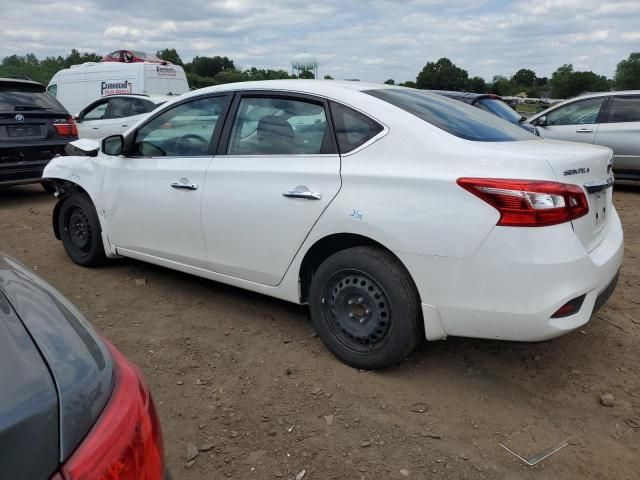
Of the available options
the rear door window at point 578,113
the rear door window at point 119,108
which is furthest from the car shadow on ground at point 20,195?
the rear door window at point 578,113

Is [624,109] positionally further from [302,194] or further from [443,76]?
[443,76]

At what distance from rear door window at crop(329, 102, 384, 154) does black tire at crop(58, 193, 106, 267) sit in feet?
7.90

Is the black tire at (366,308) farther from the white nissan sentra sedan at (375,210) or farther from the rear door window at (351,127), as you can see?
the rear door window at (351,127)

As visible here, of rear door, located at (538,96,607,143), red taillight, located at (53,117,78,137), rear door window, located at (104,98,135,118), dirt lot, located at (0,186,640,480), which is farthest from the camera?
rear door window, located at (104,98,135,118)

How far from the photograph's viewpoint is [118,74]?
13.3m

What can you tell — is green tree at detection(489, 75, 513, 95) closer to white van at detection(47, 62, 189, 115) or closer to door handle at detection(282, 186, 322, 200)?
white van at detection(47, 62, 189, 115)

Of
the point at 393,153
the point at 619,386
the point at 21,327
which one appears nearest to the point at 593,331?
the point at 619,386

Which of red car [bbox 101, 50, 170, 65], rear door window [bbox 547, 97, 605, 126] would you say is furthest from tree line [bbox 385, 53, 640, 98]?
rear door window [bbox 547, 97, 605, 126]

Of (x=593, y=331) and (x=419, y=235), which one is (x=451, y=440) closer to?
(x=419, y=235)

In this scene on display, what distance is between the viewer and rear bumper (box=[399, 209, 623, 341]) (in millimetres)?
2490

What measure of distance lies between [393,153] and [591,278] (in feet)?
3.74

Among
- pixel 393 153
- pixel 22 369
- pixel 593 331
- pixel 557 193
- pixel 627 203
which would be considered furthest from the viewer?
pixel 627 203

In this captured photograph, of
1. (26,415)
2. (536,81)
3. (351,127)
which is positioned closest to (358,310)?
(351,127)

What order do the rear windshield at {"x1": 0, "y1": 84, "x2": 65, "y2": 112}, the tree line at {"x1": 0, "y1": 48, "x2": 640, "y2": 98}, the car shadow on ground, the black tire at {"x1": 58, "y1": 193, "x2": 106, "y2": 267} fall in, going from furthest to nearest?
1. the tree line at {"x1": 0, "y1": 48, "x2": 640, "y2": 98}
2. the car shadow on ground
3. the rear windshield at {"x1": 0, "y1": 84, "x2": 65, "y2": 112}
4. the black tire at {"x1": 58, "y1": 193, "x2": 106, "y2": 267}
